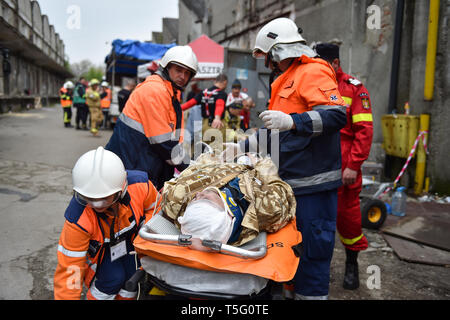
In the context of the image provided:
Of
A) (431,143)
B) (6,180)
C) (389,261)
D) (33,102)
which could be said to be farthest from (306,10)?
(33,102)

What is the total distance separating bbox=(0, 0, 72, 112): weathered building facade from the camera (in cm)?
1771

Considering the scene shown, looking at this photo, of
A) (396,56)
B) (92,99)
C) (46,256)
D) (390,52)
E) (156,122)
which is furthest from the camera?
(92,99)

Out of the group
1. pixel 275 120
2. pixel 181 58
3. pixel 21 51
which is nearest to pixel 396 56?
pixel 181 58

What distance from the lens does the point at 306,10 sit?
8.88 metres

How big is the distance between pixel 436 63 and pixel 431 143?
4.27 ft

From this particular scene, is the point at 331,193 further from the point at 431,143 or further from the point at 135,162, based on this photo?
the point at 431,143

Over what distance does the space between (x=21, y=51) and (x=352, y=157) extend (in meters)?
26.8

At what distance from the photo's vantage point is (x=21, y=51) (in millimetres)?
Answer: 23859

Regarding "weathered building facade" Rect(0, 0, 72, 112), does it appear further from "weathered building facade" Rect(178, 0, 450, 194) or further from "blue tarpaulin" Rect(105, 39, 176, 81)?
"weathered building facade" Rect(178, 0, 450, 194)

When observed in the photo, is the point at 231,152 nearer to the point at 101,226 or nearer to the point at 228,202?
the point at 228,202

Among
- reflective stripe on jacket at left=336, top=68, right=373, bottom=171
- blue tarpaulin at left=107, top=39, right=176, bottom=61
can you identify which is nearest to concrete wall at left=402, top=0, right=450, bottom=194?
reflective stripe on jacket at left=336, top=68, right=373, bottom=171

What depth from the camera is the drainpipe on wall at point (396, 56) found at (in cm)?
623

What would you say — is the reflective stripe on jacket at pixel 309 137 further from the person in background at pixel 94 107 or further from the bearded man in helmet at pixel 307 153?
the person in background at pixel 94 107

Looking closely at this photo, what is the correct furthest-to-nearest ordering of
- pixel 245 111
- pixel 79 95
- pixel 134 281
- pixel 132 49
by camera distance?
pixel 79 95 < pixel 132 49 < pixel 245 111 < pixel 134 281
